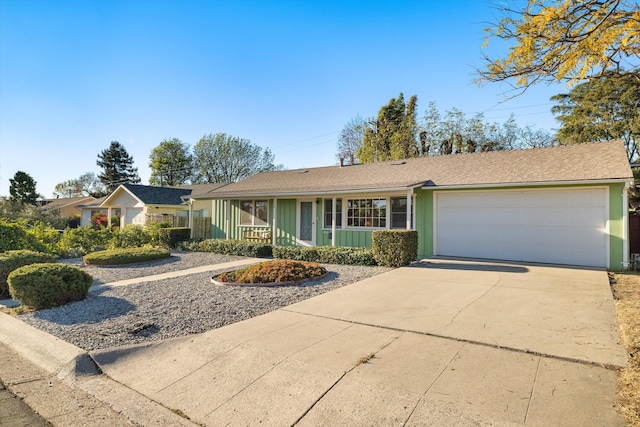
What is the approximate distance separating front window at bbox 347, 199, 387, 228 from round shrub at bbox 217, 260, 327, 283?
463 centimetres

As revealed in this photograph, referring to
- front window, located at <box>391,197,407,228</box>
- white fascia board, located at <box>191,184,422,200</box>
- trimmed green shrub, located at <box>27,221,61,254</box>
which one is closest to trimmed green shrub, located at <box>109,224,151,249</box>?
trimmed green shrub, located at <box>27,221,61,254</box>

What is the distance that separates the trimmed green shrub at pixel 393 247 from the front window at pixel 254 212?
6.60m

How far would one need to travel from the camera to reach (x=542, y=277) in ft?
26.4

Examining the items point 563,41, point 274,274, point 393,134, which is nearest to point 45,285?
point 274,274

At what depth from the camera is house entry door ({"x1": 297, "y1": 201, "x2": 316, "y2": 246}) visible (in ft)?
46.5

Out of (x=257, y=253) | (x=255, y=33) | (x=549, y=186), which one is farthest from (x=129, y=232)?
(x=549, y=186)

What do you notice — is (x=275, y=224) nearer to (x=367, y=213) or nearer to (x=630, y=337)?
(x=367, y=213)

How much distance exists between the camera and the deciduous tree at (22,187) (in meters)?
35.2

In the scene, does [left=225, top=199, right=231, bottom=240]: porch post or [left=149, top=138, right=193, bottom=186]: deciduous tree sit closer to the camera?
[left=225, top=199, right=231, bottom=240]: porch post

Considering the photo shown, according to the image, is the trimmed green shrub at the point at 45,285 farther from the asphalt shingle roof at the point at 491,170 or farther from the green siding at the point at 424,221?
the green siding at the point at 424,221

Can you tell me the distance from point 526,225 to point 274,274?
7.91m

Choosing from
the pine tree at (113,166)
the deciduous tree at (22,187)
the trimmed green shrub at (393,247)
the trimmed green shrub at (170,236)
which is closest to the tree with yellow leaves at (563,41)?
the trimmed green shrub at (393,247)

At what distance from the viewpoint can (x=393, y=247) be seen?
10.2m

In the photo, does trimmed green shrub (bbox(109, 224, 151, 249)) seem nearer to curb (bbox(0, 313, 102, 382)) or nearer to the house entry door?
the house entry door
